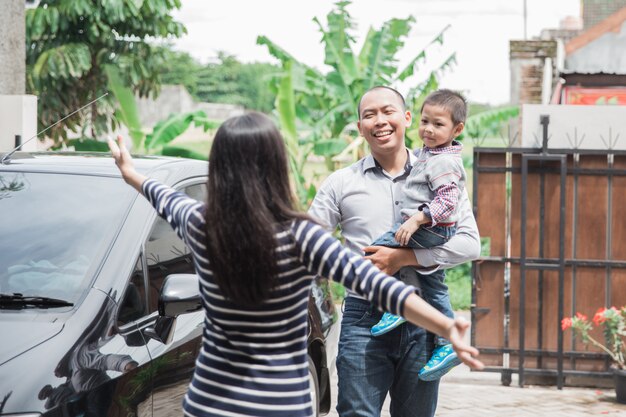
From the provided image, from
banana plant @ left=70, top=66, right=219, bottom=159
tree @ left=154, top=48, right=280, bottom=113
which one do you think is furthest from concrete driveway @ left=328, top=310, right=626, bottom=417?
tree @ left=154, top=48, right=280, bottom=113

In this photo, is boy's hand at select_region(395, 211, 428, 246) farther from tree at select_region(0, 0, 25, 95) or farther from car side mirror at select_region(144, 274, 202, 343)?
tree at select_region(0, 0, 25, 95)

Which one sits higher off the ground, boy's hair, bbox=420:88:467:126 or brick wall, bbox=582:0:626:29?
brick wall, bbox=582:0:626:29

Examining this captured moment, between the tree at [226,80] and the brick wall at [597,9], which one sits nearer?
the brick wall at [597,9]

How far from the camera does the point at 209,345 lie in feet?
9.14

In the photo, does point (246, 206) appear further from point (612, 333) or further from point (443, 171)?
point (612, 333)

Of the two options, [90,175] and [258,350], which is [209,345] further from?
[90,175]

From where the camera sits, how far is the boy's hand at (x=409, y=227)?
12.7 feet

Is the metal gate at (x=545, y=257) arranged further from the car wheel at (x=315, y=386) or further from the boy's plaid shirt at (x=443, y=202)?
the boy's plaid shirt at (x=443, y=202)

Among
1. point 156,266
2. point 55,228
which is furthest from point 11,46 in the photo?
point 156,266

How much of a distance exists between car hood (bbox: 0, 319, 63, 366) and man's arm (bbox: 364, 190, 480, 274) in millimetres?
1292

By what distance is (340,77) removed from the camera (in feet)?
43.2

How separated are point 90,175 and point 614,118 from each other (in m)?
5.47

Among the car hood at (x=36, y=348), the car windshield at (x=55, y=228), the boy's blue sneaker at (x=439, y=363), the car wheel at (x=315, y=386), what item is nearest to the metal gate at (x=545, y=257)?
the car wheel at (x=315, y=386)

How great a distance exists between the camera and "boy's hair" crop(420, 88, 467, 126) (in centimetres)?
406
